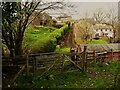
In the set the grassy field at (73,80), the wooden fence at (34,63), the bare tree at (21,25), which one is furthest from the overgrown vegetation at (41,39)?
the grassy field at (73,80)

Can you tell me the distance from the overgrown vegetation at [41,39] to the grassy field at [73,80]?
6.56m

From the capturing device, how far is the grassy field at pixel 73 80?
34.0 feet

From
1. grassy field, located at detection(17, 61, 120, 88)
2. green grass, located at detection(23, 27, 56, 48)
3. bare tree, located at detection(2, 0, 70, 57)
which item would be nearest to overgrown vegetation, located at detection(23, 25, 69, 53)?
green grass, located at detection(23, 27, 56, 48)

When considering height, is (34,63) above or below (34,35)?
below

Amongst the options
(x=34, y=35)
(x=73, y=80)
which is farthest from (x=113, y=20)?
(x=73, y=80)

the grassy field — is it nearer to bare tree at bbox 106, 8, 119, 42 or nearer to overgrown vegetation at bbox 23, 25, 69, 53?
overgrown vegetation at bbox 23, 25, 69, 53

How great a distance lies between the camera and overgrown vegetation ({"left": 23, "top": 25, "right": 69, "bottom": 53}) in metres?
19.6

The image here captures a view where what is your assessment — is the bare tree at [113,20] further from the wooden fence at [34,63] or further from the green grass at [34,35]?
the wooden fence at [34,63]

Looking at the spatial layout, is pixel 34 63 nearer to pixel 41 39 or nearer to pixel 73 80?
pixel 73 80

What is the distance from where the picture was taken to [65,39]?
28.7m

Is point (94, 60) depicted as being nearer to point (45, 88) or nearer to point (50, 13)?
point (50, 13)

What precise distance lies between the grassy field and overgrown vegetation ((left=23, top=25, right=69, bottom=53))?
6.56 meters

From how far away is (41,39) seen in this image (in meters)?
21.6

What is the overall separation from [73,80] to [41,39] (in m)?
10.6
